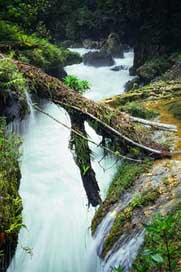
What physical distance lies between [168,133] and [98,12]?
864 inches

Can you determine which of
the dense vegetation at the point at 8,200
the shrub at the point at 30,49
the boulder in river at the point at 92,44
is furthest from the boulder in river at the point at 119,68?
the dense vegetation at the point at 8,200

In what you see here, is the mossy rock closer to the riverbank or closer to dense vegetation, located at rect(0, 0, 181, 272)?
dense vegetation, located at rect(0, 0, 181, 272)

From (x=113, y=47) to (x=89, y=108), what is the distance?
739 inches

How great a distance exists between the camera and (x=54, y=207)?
24.8 ft

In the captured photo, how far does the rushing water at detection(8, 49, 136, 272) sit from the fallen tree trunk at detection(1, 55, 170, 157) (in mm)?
266

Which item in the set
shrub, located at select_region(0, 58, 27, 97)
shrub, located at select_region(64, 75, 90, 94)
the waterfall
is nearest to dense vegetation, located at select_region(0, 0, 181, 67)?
shrub, located at select_region(64, 75, 90, 94)

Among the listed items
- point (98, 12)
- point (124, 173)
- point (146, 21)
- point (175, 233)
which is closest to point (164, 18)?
point (146, 21)

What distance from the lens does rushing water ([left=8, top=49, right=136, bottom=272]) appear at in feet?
20.7

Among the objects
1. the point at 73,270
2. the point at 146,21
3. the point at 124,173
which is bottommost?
the point at 73,270

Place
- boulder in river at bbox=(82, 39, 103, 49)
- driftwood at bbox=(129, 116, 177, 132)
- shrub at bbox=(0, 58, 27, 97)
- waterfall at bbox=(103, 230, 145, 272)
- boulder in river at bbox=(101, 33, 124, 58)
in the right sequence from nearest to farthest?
1. waterfall at bbox=(103, 230, 145, 272)
2. shrub at bbox=(0, 58, 27, 97)
3. driftwood at bbox=(129, 116, 177, 132)
4. boulder in river at bbox=(101, 33, 124, 58)
5. boulder in river at bbox=(82, 39, 103, 49)

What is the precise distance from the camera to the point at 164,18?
20.2 metres

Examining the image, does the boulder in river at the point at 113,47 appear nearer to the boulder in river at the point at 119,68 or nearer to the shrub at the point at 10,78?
the boulder in river at the point at 119,68

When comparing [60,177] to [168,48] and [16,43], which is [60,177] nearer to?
[16,43]

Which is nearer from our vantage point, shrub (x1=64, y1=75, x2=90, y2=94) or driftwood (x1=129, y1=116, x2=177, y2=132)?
shrub (x1=64, y1=75, x2=90, y2=94)
